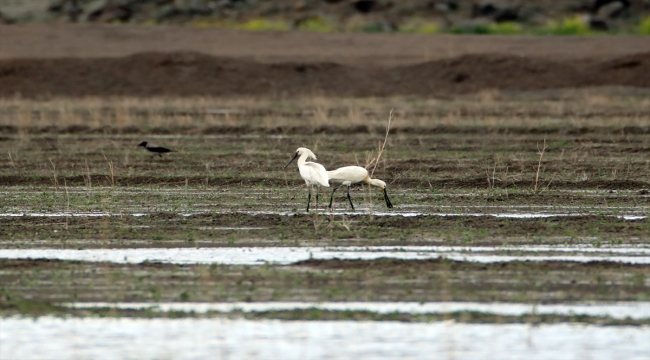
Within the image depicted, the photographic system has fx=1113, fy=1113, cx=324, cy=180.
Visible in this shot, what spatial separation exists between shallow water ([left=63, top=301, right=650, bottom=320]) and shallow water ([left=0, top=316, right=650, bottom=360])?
0.27 m

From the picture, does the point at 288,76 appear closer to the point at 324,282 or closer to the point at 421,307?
the point at 324,282

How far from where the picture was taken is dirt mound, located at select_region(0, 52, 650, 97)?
41.0 m

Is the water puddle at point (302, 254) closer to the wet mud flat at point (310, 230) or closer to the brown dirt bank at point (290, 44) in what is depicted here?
the wet mud flat at point (310, 230)

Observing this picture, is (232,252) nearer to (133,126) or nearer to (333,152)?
(333,152)

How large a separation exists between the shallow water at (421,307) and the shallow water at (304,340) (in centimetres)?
27

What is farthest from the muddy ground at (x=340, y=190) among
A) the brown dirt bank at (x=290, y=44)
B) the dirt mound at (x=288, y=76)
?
the brown dirt bank at (x=290, y=44)

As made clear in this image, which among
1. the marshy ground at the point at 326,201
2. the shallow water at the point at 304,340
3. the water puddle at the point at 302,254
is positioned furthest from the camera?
the water puddle at the point at 302,254

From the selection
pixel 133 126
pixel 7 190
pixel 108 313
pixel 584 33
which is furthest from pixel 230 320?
pixel 584 33

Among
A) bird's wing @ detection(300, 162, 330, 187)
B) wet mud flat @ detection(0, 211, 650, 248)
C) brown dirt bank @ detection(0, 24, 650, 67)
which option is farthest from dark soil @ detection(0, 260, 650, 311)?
brown dirt bank @ detection(0, 24, 650, 67)

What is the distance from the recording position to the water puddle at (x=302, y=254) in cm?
1005

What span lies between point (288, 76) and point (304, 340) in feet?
120

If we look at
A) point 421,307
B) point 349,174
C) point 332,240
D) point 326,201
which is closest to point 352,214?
point 349,174

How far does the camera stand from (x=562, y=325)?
780 centimetres

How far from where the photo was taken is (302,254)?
10383mm
